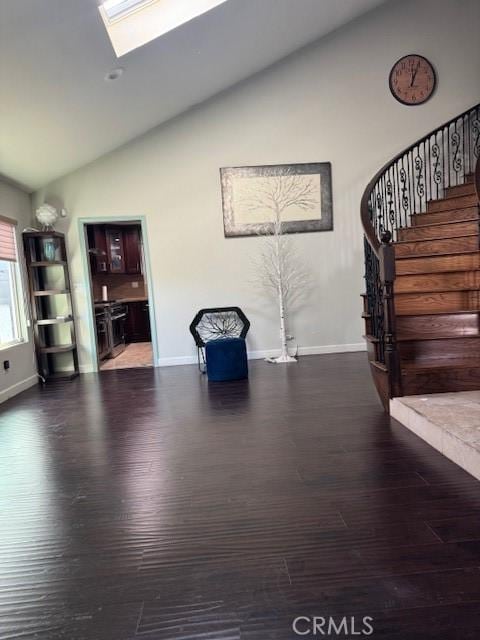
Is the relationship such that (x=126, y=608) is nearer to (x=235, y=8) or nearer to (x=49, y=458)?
(x=49, y=458)

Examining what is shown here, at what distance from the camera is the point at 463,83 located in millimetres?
5617

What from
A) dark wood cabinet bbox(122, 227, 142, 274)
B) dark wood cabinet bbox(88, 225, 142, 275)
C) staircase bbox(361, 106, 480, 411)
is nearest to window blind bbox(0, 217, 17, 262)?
A: dark wood cabinet bbox(88, 225, 142, 275)

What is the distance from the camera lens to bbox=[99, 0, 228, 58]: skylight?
3604mm

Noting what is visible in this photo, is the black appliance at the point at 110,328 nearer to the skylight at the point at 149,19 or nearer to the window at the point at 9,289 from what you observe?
the window at the point at 9,289

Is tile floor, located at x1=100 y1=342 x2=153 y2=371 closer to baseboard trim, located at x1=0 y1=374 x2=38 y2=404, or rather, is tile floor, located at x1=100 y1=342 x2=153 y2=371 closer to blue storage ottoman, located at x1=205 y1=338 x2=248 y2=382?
baseboard trim, located at x1=0 y1=374 x2=38 y2=404

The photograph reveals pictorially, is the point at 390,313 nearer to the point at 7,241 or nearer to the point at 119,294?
the point at 7,241

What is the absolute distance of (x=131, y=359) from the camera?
6.58 m

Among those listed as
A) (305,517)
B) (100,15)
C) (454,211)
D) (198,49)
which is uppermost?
(198,49)

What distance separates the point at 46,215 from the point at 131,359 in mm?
2595

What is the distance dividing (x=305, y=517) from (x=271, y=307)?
4125 mm

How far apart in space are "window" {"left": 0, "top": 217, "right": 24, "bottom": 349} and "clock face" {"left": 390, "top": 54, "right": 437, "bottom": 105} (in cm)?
562

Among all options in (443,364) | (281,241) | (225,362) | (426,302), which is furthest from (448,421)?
(281,241)

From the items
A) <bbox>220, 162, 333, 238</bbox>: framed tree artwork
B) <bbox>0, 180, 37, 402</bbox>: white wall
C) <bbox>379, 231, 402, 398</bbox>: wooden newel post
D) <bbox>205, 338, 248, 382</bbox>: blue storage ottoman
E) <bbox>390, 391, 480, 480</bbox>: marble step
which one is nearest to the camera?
<bbox>390, 391, 480, 480</bbox>: marble step

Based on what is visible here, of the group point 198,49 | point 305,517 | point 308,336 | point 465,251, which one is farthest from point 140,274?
point 305,517
